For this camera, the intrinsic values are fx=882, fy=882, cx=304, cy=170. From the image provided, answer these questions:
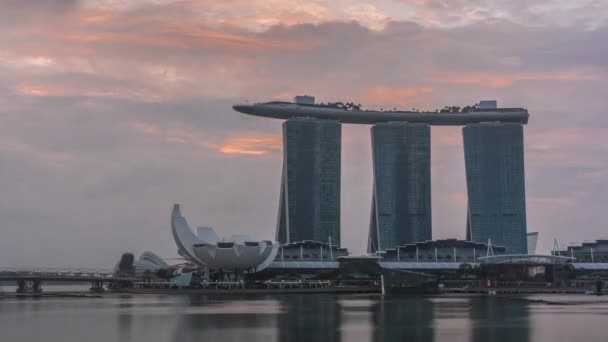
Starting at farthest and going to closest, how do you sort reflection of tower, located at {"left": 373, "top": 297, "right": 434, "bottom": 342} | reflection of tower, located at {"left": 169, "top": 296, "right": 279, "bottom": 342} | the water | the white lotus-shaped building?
the white lotus-shaped building → the water → reflection of tower, located at {"left": 169, "top": 296, "right": 279, "bottom": 342} → reflection of tower, located at {"left": 373, "top": 297, "right": 434, "bottom": 342}

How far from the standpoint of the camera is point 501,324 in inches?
2734

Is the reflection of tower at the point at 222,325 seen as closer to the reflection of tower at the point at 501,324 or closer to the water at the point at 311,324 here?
the water at the point at 311,324

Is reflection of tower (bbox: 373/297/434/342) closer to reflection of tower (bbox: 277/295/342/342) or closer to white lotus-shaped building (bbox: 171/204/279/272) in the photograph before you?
reflection of tower (bbox: 277/295/342/342)

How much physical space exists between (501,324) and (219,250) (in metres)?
116

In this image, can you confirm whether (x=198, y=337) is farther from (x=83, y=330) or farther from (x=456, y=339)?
(x=456, y=339)

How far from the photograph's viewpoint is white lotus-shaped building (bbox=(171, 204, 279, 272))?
7121 inches

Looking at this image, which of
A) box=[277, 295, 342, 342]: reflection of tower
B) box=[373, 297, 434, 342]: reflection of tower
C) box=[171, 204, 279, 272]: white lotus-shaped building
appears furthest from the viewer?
box=[171, 204, 279, 272]: white lotus-shaped building

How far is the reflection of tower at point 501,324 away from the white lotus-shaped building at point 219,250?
9200cm

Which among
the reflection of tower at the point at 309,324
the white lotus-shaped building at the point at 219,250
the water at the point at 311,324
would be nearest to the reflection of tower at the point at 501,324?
the water at the point at 311,324

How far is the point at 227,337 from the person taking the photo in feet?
193

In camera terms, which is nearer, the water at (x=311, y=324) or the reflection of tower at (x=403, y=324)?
the reflection of tower at (x=403, y=324)

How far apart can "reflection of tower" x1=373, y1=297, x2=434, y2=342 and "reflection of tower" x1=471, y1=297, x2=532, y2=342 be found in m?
3.59

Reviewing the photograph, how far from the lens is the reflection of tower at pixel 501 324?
58.5m

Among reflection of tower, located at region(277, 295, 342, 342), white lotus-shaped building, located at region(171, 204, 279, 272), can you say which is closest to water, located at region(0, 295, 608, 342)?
reflection of tower, located at region(277, 295, 342, 342)
